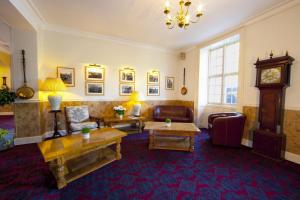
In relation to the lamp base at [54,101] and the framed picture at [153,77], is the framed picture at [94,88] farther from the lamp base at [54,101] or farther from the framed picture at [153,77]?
the framed picture at [153,77]

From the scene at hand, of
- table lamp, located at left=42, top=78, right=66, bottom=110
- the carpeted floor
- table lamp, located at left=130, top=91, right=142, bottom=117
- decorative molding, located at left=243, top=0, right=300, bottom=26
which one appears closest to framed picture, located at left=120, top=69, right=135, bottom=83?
table lamp, located at left=130, top=91, right=142, bottom=117

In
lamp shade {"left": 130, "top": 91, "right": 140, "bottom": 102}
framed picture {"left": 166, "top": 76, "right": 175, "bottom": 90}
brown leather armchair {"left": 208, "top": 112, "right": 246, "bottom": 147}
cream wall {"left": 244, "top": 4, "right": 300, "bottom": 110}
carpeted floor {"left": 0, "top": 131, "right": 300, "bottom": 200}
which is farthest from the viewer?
framed picture {"left": 166, "top": 76, "right": 175, "bottom": 90}

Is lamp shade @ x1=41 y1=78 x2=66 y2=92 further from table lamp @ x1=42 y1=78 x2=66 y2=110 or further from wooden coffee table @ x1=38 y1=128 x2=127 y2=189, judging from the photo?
wooden coffee table @ x1=38 y1=128 x2=127 y2=189

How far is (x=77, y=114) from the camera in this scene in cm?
409

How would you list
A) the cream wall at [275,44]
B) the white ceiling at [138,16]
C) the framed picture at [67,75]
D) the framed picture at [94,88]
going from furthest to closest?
the framed picture at [94,88] < the framed picture at [67,75] < the white ceiling at [138,16] < the cream wall at [275,44]

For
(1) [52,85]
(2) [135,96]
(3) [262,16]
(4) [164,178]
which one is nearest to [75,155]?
(4) [164,178]

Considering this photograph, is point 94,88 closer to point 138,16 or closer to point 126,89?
point 126,89

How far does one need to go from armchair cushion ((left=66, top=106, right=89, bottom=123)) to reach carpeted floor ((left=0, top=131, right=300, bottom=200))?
1074 millimetres

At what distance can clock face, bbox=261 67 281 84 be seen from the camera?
2.96m

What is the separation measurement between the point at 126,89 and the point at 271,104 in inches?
165

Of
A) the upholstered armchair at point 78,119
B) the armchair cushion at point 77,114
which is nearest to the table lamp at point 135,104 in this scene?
the upholstered armchair at point 78,119

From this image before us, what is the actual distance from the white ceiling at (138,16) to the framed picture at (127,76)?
1.18m

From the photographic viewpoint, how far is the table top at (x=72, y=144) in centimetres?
198

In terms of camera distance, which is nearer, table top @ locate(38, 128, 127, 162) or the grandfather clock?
table top @ locate(38, 128, 127, 162)
